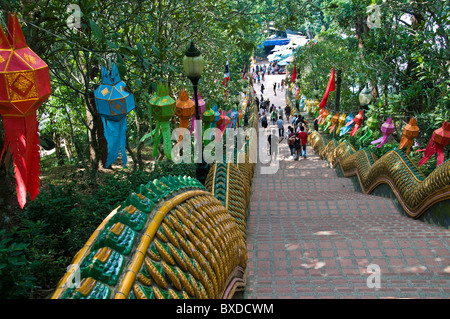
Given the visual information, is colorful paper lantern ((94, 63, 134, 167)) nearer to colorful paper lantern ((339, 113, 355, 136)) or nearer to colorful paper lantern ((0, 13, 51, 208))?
colorful paper lantern ((0, 13, 51, 208))

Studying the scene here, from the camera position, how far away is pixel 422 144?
12398mm

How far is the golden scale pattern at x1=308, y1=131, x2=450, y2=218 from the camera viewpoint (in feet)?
21.0

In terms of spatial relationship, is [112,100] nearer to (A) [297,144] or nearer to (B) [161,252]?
(B) [161,252]

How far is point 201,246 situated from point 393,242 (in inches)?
128

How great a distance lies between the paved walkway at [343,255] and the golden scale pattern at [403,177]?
0.37 metres

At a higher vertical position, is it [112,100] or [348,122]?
→ [112,100]

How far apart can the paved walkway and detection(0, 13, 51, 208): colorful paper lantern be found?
7.98ft

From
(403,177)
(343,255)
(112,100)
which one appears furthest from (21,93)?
(403,177)

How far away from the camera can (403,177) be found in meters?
7.77

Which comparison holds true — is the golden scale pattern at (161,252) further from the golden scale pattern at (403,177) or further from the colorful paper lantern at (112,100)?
the golden scale pattern at (403,177)

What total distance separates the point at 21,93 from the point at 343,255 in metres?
3.91

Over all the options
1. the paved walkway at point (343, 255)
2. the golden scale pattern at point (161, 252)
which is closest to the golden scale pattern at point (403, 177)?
the paved walkway at point (343, 255)

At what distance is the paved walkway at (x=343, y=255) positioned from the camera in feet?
13.5

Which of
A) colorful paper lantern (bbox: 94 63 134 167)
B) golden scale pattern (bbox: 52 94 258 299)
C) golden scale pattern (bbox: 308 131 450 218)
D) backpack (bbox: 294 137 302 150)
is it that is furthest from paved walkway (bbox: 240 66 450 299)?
backpack (bbox: 294 137 302 150)
